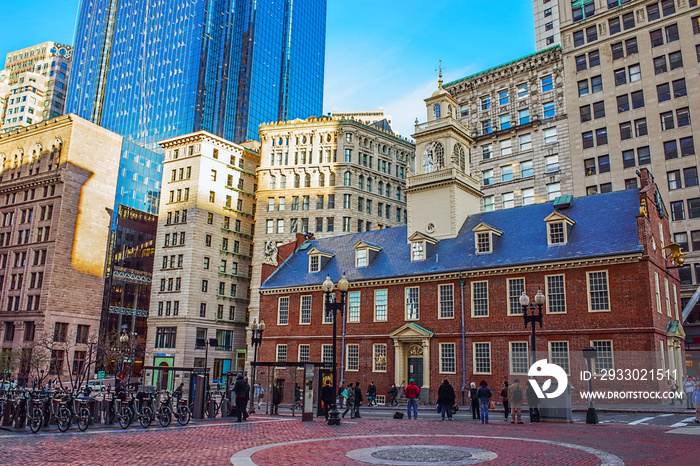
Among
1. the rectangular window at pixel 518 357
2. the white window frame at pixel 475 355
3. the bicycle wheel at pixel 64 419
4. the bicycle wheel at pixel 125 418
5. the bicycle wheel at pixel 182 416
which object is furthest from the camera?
the white window frame at pixel 475 355

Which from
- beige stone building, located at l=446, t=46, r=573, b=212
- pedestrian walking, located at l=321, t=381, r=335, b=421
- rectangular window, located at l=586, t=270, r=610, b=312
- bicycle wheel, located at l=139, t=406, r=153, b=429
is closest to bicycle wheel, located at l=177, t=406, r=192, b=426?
bicycle wheel, located at l=139, t=406, r=153, b=429

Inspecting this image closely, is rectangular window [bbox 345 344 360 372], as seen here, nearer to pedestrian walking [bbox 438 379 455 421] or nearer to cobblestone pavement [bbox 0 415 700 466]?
pedestrian walking [bbox 438 379 455 421]

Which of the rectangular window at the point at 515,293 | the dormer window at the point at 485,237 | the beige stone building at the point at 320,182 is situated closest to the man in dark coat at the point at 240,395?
the rectangular window at the point at 515,293

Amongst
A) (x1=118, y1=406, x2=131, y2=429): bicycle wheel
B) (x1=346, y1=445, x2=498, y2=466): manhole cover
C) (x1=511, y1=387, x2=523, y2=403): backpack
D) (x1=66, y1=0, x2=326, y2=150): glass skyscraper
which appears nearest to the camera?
(x1=346, y1=445, x2=498, y2=466): manhole cover

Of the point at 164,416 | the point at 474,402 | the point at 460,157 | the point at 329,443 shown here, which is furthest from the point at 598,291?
the point at 164,416

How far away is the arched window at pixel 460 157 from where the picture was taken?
47.3m

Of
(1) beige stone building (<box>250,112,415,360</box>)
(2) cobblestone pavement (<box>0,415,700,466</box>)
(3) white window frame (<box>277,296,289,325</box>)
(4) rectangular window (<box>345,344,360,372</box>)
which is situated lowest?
(2) cobblestone pavement (<box>0,415,700,466</box>)

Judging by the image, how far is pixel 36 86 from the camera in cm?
18112

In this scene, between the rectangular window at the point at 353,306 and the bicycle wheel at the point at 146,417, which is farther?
the rectangular window at the point at 353,306

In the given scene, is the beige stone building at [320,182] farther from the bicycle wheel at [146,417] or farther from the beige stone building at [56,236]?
the bicycle wheel at [146,417]

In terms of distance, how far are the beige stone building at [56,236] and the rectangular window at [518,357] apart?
199 feet

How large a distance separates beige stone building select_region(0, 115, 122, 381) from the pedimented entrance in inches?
2062

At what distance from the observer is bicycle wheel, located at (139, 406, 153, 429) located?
21.5 metres

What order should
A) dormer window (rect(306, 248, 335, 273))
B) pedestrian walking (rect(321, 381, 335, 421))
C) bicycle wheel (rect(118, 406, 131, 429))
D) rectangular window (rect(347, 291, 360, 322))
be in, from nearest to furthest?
bicycle wheel (rect(118, 406, 131, 429)), pedestrian walking (rect(321, 381, 335, 421)), rectangular window (rect(347, 291, 360, 322)), dormer window (rect(306, 248, 335, 273))
